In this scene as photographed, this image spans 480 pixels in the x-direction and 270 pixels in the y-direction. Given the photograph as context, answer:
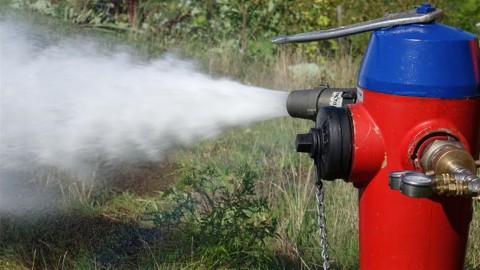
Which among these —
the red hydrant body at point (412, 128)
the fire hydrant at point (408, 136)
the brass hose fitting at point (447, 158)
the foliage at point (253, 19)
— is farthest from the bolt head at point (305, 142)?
the foliage at point (253, 19)

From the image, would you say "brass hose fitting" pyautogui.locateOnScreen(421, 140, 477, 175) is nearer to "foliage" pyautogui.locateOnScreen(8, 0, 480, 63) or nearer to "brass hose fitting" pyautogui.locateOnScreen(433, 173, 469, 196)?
"brass hose fitting" pyautogui.locateOnScreen(433, 173, 469, 196)

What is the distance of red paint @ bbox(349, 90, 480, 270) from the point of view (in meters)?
1.69

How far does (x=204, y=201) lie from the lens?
319 cm

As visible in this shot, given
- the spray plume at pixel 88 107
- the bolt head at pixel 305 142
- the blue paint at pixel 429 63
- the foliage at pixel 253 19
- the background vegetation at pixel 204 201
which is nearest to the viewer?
the blue paint at pixel 429 63

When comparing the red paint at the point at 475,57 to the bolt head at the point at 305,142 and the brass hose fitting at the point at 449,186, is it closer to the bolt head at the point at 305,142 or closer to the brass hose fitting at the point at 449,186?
the brass hose fitting at the point at 449,186

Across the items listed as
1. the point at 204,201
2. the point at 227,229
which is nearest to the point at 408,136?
the point at 227,229

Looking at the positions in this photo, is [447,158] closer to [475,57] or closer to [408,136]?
[408,136]

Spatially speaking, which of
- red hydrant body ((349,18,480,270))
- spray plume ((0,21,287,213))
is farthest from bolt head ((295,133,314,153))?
spray plume ((0,21,287,213))

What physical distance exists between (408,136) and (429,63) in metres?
0.17

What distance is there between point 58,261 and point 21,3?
11.8 feet

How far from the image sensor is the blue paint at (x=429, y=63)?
5.42 ft

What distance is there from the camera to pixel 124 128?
3.44 meters

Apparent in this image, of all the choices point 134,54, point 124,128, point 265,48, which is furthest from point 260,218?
point 265,48

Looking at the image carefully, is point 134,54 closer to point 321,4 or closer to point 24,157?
point 321,4
